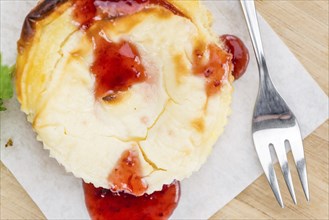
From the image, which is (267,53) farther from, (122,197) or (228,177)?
(122,197)

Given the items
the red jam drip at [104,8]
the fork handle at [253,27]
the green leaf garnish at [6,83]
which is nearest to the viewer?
the red jam drip at [104,8]

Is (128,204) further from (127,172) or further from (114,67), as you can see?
(114,67)

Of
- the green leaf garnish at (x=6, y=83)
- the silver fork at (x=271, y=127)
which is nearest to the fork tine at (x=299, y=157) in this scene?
the silver fork at (x=271, y=127)

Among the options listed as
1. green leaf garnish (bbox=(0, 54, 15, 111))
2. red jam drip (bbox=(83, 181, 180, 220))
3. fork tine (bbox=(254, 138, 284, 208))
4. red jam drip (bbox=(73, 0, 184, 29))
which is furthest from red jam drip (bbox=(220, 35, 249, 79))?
green leaf garnish (bbox=(0, 54, 15, 111))

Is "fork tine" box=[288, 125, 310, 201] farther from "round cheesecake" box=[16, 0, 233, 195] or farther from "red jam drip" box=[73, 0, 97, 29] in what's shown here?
"red jam drip" box=[73, 0, 97, 29]

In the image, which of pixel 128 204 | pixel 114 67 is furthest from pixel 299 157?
pixel 114 67

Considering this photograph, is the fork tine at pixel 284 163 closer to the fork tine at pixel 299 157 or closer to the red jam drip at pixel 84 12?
the fork tine at pixel 299 157
